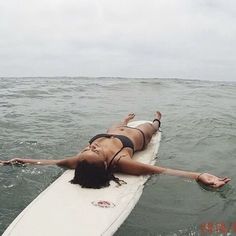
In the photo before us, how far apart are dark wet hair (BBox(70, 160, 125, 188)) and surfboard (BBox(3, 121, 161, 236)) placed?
0.09 metres

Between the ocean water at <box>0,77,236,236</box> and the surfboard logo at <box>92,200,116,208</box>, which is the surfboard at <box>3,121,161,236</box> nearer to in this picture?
the surfboard logo at <box>92,200,116,208</box>

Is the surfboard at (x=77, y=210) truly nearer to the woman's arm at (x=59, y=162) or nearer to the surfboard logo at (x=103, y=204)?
the surfboard logo at (x=103, y=204)

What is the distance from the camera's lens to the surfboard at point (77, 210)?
13.7 ft

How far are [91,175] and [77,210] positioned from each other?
Answer: 2.44ft

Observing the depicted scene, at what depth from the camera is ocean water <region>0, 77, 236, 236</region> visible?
196 inches

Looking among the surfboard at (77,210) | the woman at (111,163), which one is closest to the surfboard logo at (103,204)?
the surfboard at (77,210)

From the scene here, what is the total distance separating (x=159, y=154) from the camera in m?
8.03

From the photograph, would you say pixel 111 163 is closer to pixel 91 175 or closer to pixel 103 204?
pixel 91 175

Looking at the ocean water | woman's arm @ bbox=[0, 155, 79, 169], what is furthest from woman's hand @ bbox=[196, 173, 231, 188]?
woman's arm @ bbox=[0, 155, 79, 169]

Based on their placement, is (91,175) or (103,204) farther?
(91,175)

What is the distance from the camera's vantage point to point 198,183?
228 inches

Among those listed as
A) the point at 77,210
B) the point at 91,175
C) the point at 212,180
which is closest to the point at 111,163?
the point at 91,175

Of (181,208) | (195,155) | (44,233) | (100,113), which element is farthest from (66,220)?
(100,113)

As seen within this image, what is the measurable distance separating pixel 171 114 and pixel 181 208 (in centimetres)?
856
